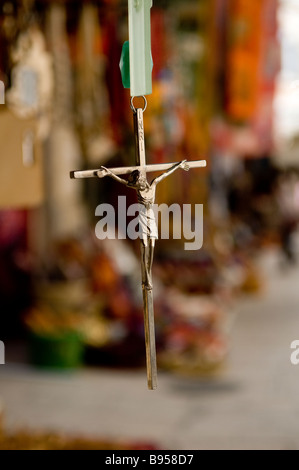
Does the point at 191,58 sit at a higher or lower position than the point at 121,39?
higher

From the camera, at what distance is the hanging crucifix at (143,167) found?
3.87ft

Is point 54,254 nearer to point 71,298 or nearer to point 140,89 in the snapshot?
point 71,298

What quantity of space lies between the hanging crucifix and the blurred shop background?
0.59 meters

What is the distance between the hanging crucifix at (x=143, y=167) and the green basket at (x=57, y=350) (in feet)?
18.6

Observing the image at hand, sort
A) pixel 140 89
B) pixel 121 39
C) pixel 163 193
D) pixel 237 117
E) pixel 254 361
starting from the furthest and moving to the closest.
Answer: pixel 237 117 → pixel 254 361 → pixel 163 193 → pixel 121 39 → pixel 140 89

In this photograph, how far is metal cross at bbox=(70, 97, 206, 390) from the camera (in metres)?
1.21

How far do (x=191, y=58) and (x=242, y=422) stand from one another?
4.11 m

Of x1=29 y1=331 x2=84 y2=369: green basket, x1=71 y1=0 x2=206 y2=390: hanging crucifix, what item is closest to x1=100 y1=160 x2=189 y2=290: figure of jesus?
x1=71 y1=0 x2=206 y2=390: hanging crucifix

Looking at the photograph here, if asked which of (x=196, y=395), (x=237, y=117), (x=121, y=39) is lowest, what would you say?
(x=196, y=395)

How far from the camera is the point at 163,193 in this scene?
5891 millimetres

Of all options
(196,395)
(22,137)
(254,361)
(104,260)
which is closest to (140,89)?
(22,137)

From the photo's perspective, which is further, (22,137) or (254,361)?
(254,361)

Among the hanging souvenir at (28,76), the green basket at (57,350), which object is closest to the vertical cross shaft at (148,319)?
the hanging souvenir at (28,76)

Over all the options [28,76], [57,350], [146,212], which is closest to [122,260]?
[57,350]
